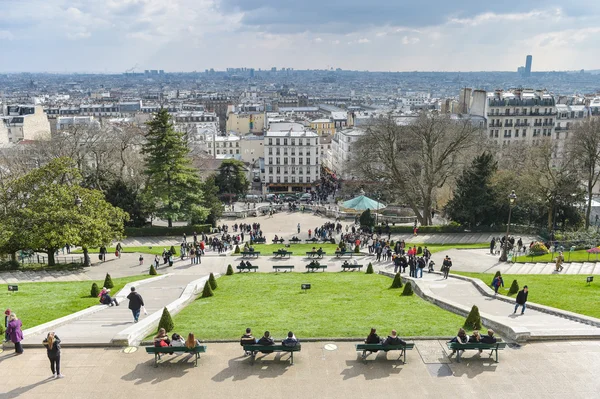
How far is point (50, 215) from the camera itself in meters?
32.6

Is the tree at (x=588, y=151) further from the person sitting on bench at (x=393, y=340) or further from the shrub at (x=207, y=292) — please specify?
the person sitting on bench at (x=393, y=340)

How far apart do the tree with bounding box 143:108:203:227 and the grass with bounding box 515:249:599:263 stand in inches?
1185

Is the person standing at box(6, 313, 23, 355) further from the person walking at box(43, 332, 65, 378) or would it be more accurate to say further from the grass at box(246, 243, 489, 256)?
the grass at box(246, 243, 489, 256)

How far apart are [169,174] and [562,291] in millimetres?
37358

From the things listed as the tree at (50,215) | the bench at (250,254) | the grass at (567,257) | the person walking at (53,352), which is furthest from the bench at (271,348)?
the grass at (567,257)

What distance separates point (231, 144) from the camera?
10806 centimetres

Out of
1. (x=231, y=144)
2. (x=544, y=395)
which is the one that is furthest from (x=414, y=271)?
(x=231, y=144)

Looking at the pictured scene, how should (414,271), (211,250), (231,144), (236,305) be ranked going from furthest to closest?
1. (231,144)
2. (211,250)
3. (414,271)
4. (236,305)

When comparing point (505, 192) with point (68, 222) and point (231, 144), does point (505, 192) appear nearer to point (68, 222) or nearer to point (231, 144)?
point (68, 222)

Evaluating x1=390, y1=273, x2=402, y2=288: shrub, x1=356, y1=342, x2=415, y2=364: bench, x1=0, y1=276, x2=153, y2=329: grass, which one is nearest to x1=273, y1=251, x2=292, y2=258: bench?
x1=0, y1=276, x2=153, y2=329: grass

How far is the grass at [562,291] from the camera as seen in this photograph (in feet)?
69.9

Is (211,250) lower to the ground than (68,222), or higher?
lower

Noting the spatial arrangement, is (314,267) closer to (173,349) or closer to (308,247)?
(308,247)

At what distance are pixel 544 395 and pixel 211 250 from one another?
1284 inches
